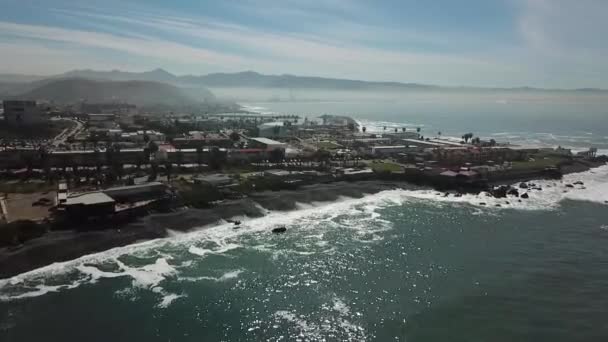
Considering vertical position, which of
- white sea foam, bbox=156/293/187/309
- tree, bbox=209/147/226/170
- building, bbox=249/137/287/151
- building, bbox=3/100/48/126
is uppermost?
building, bbox=3/100/48/126

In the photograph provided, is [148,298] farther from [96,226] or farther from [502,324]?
[502,324]

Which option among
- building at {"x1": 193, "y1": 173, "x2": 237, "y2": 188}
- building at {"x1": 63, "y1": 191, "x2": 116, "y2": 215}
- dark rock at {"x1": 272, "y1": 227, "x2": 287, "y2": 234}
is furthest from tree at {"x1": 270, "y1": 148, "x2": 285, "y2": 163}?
building at {"x1": 63, "y1": 191, "x2": 116, "y2": 215}

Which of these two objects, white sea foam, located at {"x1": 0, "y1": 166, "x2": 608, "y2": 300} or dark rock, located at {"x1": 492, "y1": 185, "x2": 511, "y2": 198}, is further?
dark rock, located at {"x1": 492, "y1": 185, "x2": 511, "y2": 198}

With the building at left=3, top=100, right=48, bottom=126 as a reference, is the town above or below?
below

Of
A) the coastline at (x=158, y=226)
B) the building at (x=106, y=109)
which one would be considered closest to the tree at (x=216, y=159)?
the coastline at (x=158, y=226)

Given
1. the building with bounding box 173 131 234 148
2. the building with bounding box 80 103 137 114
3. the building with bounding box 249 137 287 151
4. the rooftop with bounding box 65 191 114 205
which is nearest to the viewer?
the rooftop with bounding box 65 191 114 205

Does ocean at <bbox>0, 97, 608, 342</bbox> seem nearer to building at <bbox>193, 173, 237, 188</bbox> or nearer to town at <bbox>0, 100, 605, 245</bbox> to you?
town at <bbox>0, 100, 605, 245</bbox>

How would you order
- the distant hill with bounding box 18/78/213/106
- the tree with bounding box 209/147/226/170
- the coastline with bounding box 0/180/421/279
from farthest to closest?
the distant hill with bounding box 18/78/213/106
the tree with bounding box 209/147/226/170
the coastline with bounding box 0/180/421/279

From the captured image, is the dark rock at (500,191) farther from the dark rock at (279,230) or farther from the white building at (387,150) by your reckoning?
the dark rock at (279,230)
